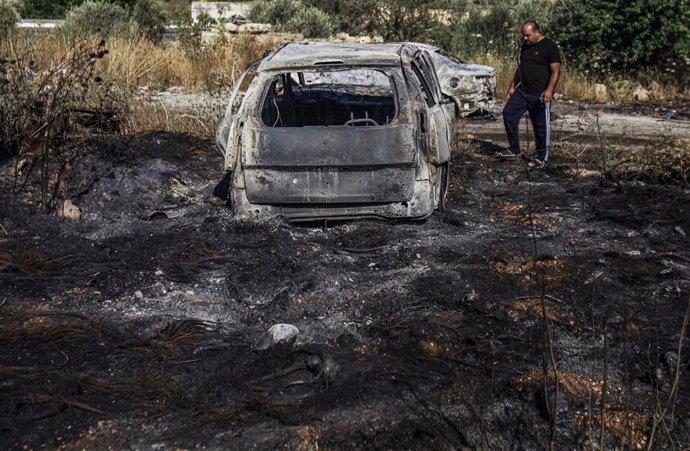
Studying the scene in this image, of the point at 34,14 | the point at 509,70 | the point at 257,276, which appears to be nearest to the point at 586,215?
the point at 257,276

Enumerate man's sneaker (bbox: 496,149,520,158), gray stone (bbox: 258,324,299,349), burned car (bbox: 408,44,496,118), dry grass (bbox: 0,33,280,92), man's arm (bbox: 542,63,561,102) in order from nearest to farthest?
gray stone (bbox: 258,324,299,349) → man's arm (bbox: 542,63,561,102) → man's sneaker (bbox: 496,149,520,158) → dry grass (bbox: 0,33,280,92) → burned car (bbox: 408,44,496,118)

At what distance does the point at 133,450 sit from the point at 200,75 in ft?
46.2

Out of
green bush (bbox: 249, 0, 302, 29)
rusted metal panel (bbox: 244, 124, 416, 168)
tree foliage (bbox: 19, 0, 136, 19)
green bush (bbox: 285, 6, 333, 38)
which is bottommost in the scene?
rusted metal panel (bbox: 244, 124, 416, 168)

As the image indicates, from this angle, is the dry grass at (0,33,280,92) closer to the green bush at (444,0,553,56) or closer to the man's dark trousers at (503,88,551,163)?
the green bush at (444,0,553,56)

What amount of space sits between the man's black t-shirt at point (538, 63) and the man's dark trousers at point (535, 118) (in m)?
0.16

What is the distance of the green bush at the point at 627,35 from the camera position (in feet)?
58.6

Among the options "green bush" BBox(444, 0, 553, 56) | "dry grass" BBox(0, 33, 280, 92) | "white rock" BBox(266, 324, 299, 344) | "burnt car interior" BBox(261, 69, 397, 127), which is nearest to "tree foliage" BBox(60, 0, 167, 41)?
"dry grass" BBox(0, 33, 280, 92)

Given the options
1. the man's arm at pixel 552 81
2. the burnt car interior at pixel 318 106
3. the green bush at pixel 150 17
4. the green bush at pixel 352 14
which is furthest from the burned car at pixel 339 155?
the green bush at pixel 150 17

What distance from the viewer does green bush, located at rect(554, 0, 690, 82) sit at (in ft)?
58.6

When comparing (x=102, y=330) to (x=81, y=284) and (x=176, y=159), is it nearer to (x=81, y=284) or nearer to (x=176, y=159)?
(x=81, y=284)

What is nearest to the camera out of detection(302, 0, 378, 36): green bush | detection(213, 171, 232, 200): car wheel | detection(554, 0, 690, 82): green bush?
detection(213, 171, 232, 200): car wheel

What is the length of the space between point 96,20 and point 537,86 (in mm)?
13773

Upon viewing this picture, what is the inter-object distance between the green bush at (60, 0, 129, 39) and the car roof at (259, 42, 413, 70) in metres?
11.4

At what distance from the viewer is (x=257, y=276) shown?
6.12 meters
